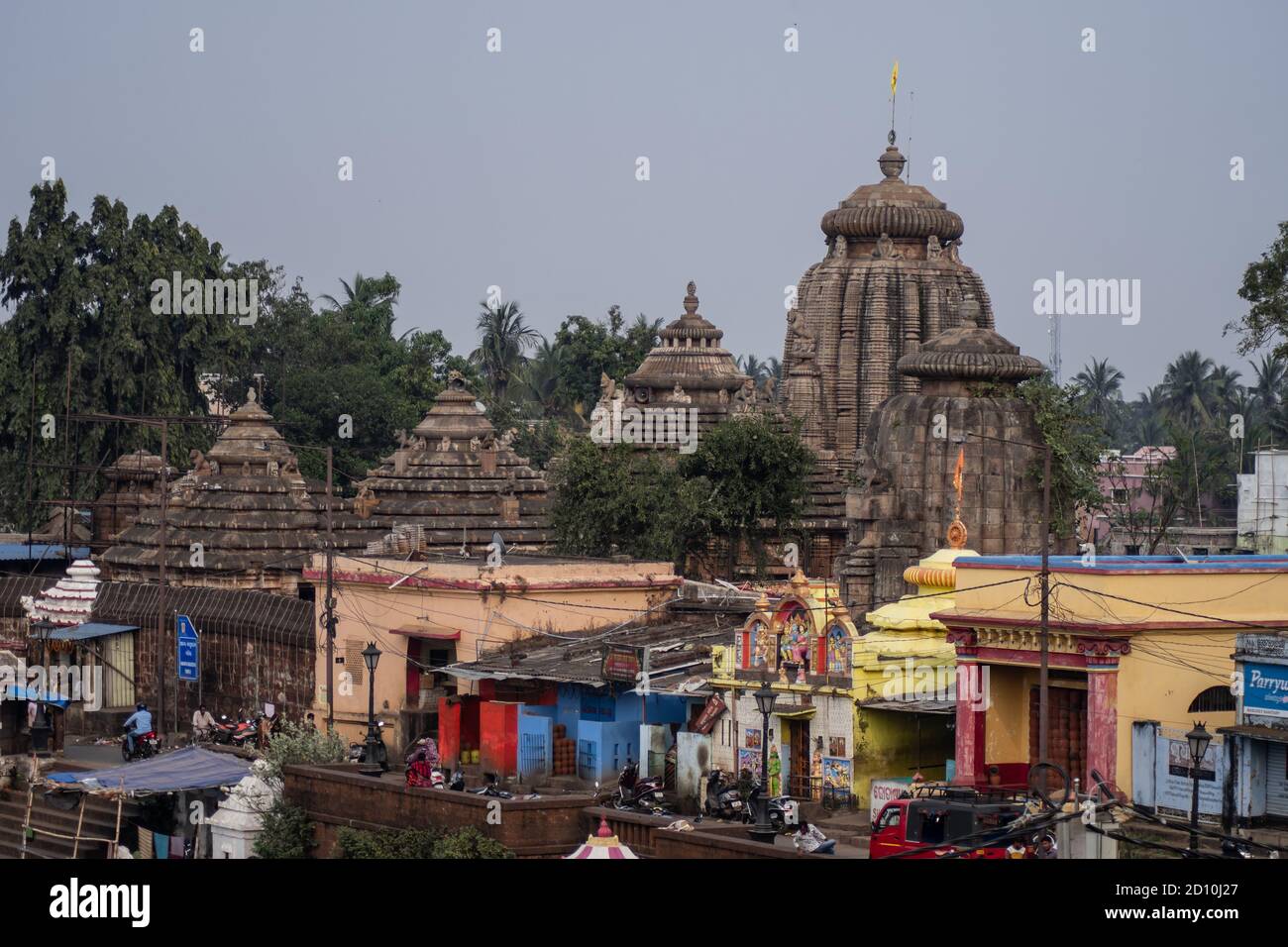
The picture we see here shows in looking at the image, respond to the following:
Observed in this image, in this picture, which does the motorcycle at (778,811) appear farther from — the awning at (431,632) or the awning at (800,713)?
the awning at (431,632)

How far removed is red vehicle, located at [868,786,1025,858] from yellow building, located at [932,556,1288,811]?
254 centimetres

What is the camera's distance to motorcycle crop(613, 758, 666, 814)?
45.0 metres

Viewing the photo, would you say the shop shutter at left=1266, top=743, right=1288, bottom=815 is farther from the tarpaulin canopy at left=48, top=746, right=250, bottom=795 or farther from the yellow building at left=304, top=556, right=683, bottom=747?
the tarpaulin canopy at left=48, top=746, right=250, bottom=795

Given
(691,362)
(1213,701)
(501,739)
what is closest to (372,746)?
(501,739)

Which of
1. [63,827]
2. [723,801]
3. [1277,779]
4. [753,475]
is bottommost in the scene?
[63,827]

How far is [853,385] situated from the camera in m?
81.2

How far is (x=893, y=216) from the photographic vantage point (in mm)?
80875

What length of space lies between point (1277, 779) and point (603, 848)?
9371 millimetres

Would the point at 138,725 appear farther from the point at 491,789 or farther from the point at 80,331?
the point at 80,331

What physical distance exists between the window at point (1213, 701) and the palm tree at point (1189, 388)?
120959 millimetres

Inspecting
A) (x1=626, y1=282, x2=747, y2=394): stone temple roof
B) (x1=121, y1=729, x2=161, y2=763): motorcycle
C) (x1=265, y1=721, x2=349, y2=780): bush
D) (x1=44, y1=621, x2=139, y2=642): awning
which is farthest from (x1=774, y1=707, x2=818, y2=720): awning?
(x1=626, y1=282, x2=747, y2=394): stone temple roof

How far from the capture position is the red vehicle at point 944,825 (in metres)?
36.9

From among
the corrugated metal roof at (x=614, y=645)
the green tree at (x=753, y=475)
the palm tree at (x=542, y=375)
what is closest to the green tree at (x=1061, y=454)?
the corrugated metal roof at (x=614, y=645)
